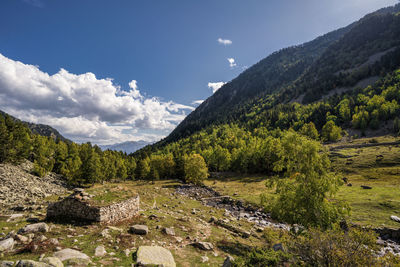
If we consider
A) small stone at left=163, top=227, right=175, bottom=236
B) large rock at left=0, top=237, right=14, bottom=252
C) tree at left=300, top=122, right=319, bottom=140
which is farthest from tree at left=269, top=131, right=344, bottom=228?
large rock at left=0, top=237, right=14, bottom=252


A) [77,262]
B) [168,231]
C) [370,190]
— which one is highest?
[77,262]

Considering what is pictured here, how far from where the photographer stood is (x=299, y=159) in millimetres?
20703

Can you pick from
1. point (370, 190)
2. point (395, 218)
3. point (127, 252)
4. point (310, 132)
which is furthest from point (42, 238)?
point (370, 190)

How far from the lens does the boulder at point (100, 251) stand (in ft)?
38.2

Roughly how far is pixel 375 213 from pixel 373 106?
156475mm

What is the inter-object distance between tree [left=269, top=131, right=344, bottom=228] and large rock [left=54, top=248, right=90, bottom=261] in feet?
63.5

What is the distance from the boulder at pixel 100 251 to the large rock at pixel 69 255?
2.67ft

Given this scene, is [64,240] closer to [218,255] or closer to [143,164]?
[218,255]

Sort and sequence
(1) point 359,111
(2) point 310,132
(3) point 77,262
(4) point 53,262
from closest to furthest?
(4) point 53,262
(3) point 77,262
(2) point 310,132
(1) point 359,111

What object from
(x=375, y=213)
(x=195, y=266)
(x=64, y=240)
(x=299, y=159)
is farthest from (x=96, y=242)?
(x=375, y=213)

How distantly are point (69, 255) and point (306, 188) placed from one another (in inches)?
861

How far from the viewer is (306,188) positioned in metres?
19.2

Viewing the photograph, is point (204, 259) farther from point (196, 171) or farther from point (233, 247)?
point (196, 171)

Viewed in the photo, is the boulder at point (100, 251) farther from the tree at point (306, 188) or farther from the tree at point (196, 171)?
the tree at point (196, 171)
